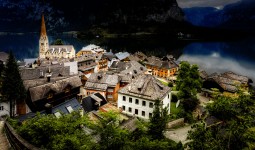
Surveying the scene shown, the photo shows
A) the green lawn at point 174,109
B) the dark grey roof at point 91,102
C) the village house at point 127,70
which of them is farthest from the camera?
the village house at point 127,70

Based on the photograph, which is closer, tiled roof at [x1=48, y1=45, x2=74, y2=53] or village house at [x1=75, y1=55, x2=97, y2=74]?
village house at [x1=75, y1=55, x2=97, y2=74]

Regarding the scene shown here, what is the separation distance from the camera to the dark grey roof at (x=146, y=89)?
193 ft

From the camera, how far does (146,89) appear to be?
60.1 m

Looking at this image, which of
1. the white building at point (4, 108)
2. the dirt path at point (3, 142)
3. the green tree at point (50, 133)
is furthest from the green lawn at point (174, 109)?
the dirt path at point (3, 142)

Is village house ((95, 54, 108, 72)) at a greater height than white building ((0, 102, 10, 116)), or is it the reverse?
village house ((95, 54, 108, 72))

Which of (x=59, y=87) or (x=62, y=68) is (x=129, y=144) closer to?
(x=59, y=87)

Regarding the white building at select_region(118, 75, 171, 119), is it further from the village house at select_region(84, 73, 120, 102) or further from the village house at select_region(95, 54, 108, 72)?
the village house at select_region(95, 54, 108, 72)

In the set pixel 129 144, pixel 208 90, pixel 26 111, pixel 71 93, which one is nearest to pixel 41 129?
pixel 129 144

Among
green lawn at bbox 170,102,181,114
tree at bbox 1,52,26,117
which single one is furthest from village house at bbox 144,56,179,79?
tree at bbox 1,52,26,117

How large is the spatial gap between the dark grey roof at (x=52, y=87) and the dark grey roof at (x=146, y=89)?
36.3ft

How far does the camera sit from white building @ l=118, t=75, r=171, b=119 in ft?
193

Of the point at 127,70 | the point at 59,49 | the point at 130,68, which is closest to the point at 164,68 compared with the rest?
the point at 130,68

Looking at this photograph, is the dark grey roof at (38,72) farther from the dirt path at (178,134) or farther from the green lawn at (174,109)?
the dirt path at (178,134)

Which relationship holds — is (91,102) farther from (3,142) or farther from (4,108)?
(3,142)
